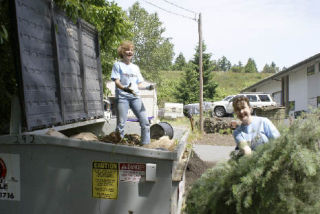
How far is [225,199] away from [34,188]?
144 centimetres

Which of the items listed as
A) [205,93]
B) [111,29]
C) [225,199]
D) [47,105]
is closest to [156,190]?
[225,199]

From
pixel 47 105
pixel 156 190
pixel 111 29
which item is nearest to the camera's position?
pixel 156 190

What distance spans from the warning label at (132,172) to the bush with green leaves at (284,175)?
629 millimetres

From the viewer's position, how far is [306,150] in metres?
1.97

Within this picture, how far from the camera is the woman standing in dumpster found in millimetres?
4258

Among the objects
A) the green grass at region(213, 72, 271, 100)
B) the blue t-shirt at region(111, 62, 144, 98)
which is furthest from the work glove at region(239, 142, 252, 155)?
the green grass at region(213, 72, 271, 100)

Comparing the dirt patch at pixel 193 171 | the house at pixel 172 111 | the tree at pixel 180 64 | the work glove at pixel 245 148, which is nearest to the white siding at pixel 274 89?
the house at pixel 172 111

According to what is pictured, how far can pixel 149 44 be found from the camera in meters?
43.0

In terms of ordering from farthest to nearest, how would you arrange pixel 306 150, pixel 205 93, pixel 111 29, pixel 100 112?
1. pixel 205 93
2. pixel 111 29
3. pixel 100 112
4. pixel 306 150

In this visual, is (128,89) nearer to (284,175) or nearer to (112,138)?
(112,138)

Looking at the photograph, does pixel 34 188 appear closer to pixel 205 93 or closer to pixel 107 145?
pixel 107 145

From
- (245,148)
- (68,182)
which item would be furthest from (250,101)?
(68,182)

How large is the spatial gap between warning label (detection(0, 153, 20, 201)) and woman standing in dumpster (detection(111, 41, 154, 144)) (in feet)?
5.73

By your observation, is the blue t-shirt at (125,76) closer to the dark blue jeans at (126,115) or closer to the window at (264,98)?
the dark blue jeans at (126,115)
